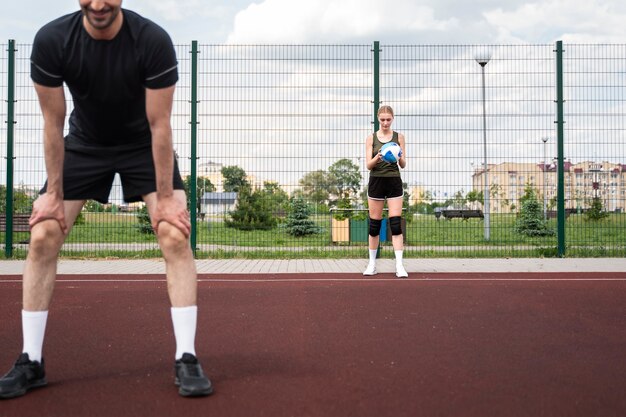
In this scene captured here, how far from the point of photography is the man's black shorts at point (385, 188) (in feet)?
24.5

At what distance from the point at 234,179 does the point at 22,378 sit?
288 inches

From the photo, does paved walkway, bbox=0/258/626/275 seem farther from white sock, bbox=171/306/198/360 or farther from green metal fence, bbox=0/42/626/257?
white sock, bbox=171/306/198/360

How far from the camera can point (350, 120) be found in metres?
9.66

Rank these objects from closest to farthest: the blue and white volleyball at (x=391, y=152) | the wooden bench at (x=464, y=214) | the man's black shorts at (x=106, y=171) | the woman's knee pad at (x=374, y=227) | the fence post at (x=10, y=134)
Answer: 1. the man's black shorts at (x=106, y=171)
2. the blue and white volleyball at (x=391, y=152)
3. the woman's knee pad at (x=374, y=227)
4. the wooden bench at (x=464, y=214)
5. the fence post at (x=10, y=134)

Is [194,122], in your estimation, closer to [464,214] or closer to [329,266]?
[329,266]

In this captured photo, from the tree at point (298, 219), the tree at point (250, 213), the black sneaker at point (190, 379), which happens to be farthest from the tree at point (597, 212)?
the black sneaker at point (190, 379)

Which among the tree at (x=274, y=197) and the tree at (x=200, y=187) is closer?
the tree at (x=274, y=197)

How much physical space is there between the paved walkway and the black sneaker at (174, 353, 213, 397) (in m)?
5.16

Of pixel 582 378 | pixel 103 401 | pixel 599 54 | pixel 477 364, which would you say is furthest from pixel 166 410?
pixel 599 54

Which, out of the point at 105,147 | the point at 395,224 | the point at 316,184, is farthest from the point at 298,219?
the point at 105,147

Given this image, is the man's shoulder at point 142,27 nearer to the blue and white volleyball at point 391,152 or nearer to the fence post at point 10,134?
the blue and white volleyball at point 391,152

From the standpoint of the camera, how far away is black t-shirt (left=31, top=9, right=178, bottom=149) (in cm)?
276

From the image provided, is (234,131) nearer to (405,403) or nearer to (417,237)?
(417,237)

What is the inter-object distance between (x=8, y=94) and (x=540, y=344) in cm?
889
